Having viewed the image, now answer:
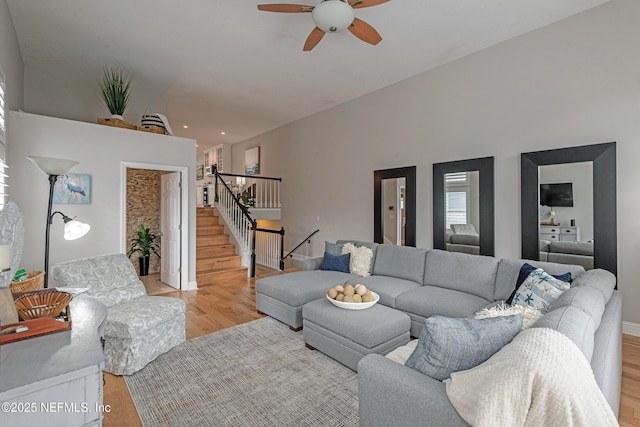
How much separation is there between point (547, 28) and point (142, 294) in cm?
542

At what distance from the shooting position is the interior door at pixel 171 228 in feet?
16.5

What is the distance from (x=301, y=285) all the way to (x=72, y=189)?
3223 mm

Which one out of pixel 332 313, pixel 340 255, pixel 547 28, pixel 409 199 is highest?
pixel 547 28

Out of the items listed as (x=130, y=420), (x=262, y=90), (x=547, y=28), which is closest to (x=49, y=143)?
(x=262, y=90)

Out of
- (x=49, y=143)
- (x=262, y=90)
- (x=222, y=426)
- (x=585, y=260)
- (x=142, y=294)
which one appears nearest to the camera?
(x=222, y=426)

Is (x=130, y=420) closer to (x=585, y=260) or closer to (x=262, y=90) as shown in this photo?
(x=585, y=260)

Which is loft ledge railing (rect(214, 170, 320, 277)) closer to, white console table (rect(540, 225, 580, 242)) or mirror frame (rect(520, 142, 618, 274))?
white console table (rect(540, 225, 580, 242))

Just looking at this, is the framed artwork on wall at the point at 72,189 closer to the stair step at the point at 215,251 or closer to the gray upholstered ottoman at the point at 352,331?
the stair step at the point at 215,251

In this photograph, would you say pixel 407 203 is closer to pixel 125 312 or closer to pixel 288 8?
pixel 288 8

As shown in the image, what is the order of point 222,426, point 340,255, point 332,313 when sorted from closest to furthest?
1. point 222,426
2. point 332,313
3. point 340,255

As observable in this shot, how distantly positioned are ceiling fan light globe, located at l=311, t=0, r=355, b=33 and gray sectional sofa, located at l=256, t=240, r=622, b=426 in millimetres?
2665

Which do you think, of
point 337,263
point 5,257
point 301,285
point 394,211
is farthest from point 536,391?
point 394,211

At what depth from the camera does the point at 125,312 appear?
2621 mm

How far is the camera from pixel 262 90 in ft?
18.0
